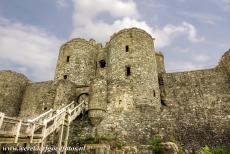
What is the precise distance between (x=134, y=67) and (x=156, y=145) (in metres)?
6.43

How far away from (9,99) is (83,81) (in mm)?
8571

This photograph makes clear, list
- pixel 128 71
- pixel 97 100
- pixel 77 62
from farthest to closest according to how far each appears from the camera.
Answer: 1. pixel 77 62
2. pixel 128 71
3. pixel 97 100

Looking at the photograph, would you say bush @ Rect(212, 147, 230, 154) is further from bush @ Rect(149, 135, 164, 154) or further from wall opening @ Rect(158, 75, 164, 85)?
wall opening @ Rect(158, 75, 164, 85)

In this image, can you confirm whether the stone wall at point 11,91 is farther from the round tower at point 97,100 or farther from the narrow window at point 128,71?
the narrow window at point 128,71

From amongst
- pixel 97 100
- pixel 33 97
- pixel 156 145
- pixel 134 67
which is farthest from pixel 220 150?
pixel 33 97

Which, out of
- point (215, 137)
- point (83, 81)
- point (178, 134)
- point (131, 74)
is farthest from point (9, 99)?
point (215, 137)

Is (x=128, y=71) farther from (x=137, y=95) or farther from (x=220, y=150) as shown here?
(x=220, y=150)

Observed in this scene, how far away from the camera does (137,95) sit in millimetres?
17578

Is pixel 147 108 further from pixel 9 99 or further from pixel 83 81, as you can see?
pixel 9 99

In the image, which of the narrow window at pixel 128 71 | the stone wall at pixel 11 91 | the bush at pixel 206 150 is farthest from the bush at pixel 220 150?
the stone wall at pixel 11 91

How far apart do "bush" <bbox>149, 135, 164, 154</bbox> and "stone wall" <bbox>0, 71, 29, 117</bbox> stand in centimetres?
1520

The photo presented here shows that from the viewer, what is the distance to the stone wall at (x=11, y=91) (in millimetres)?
23992

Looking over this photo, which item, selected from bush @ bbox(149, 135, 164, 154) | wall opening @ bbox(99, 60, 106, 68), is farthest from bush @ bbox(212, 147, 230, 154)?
wall opening @ bbox(99, 60, 106, 68)

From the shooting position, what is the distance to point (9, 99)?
24.3 meters
